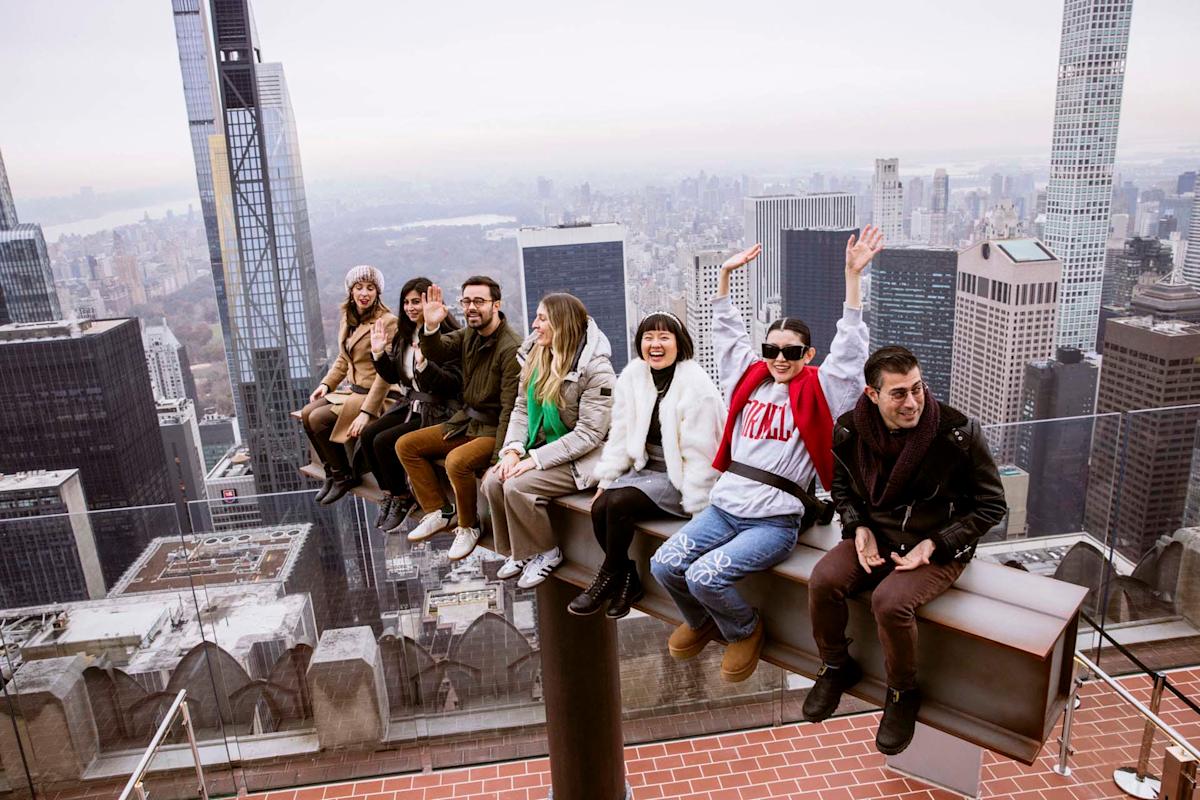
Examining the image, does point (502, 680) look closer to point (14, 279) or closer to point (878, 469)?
point (878, 469)

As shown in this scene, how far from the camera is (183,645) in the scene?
198 inches

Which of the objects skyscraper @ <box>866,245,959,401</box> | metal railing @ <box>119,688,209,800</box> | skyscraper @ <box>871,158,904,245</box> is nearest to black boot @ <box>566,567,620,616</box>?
metal railing @ <box>119,688,209,800</box>

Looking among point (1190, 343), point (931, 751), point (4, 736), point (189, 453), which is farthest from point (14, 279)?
point (1190, 343)

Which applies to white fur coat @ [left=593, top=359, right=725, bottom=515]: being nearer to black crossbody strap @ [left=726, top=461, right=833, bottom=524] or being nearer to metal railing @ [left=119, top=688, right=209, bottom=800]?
black crossbody strap @ [left=726, top=461, right=833, bottom=524]

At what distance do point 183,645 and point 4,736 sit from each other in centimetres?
121

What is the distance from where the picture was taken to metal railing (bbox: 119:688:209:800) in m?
3.69

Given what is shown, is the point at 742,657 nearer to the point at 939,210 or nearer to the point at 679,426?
the point at 679,426

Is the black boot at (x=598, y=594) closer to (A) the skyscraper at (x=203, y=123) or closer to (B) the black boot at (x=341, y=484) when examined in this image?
(B) the black boot at (x=341, y=484)

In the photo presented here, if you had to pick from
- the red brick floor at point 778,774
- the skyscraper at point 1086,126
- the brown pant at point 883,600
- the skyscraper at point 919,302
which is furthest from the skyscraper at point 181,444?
the skyscraper at point 1086,126

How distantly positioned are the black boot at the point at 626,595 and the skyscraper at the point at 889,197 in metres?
32.5

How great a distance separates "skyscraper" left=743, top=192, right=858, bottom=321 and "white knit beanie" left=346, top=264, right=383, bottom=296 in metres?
21.4

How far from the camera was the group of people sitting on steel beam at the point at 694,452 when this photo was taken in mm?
2340

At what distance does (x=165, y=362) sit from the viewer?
34406 millimetres

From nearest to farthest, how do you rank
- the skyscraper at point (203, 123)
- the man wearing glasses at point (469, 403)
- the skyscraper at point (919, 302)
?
the man wearing glasses at point (469, 403) < the skyscraper at point (919, 302) < the skyscraper at point (203, 123)
